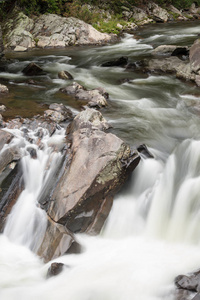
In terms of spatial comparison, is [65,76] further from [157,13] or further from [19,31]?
[157,13]

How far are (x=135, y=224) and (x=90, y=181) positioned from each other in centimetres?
119

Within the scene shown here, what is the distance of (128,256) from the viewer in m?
4.74

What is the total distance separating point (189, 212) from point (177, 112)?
12.5ft

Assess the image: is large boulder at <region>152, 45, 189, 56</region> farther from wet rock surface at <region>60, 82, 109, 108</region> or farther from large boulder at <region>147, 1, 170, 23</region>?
large boulder at <region>147, 1, 170, 23</region>

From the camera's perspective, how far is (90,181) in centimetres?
506

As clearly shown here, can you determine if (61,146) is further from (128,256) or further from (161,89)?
(161,89)

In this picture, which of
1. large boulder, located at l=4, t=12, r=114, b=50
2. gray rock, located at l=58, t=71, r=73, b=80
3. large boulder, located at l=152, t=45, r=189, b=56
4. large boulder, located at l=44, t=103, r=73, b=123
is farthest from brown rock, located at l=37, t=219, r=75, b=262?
large boulder, located at l=4, t=12, r=114, b=50

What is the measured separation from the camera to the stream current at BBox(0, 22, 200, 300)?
4215 millimetres

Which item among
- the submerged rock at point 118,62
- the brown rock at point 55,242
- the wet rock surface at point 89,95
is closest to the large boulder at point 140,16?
the submerged rock at point 118,62

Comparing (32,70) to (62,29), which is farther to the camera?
(62,29)

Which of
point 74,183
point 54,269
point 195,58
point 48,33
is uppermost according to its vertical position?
point 195,58

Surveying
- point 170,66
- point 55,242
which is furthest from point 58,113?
point 170,66

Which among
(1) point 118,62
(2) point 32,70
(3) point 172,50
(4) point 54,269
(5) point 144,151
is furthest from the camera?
(3) point 172,50

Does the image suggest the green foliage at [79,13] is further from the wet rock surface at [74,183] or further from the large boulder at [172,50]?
the wet rock surface at [74,183]
